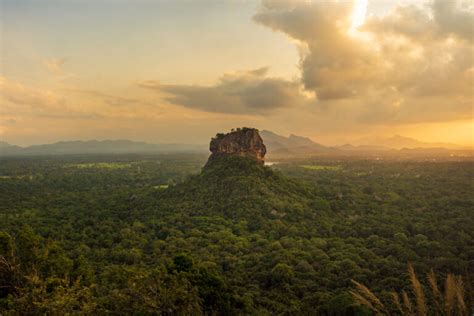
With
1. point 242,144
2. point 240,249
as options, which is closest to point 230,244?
point 240,249

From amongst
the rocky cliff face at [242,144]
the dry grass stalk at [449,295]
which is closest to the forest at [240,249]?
the dry grass stalk at [449,295]

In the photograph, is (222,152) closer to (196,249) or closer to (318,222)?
(318,222)

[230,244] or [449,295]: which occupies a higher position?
[449,295]

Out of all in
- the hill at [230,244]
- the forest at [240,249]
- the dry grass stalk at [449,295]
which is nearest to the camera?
the dry grass stalk at [449,295]

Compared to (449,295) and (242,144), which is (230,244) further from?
(242,144)

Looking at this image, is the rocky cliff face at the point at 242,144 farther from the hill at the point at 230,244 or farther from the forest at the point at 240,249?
the forest at the point at 240,249

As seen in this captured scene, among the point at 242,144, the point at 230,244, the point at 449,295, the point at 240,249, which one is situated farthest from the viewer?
the point at 242,144
